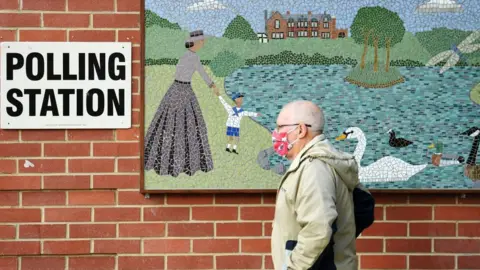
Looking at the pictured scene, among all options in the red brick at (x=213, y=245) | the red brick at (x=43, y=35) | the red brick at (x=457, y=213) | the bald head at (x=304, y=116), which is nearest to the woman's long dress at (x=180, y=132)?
the red brick at (x=213, y=245)

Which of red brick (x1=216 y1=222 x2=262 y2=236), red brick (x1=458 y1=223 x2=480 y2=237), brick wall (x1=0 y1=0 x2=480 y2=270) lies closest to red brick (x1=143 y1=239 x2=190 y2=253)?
brick wall (x1=0 y1=0 x2=480 y2=270)

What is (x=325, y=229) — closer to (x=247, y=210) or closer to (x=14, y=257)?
(x=247, y=210)

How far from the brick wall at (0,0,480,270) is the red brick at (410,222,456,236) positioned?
3 centimetres

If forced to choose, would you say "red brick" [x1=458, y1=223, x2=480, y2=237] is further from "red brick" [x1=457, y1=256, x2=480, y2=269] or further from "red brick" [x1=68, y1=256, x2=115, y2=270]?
"red brick" [x1=68, y1=256, x2=115, y2=270]

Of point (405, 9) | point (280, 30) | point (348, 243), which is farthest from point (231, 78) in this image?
point (348, 243)

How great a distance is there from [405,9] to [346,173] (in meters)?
1.71

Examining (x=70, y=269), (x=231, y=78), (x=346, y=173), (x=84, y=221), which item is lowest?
(x=70, y=269)

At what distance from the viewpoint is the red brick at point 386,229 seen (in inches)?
205

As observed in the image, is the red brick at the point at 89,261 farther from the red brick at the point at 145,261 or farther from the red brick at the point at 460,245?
the red brick at the point at 460,245

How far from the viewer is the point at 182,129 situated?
5.12 metres

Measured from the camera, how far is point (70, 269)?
204 inches

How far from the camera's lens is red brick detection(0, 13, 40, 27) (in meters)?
5.12


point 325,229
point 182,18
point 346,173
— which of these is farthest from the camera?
point 182,18

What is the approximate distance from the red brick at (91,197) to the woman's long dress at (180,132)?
33 centimetres
